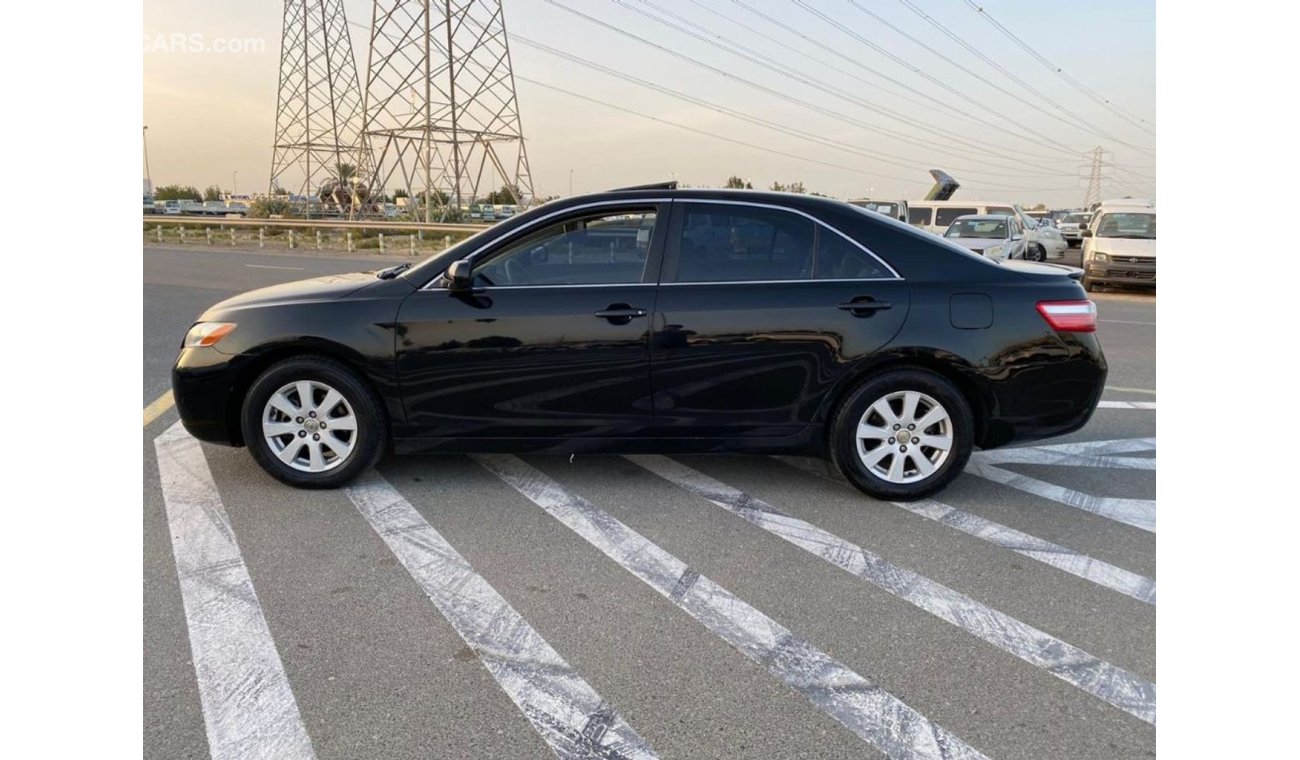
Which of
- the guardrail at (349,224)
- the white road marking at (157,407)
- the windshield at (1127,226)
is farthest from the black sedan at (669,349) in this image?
the guardrail at (349,224)

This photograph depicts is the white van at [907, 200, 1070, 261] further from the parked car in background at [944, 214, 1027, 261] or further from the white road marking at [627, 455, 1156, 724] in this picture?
the white road marking at [627, 455, 1156, 724]

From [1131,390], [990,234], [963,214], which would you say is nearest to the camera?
[1131,390]

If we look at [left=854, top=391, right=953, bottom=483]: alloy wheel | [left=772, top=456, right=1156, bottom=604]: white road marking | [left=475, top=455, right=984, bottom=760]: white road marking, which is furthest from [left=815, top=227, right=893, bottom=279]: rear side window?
[left=475, top=455, right=984, bottom=760]: white road marking

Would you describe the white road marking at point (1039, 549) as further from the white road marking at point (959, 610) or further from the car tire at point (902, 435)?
the white road marking at point (959, 610)

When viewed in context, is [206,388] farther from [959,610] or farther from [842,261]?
[959,610]

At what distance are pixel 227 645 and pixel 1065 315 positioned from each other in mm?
4089

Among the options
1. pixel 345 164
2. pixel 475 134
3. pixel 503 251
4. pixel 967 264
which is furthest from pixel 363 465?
pixel 345 164

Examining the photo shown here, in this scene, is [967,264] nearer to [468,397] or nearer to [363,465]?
[468,397]

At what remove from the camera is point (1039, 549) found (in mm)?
3959

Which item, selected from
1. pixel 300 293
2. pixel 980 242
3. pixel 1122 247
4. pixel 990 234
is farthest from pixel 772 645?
pixel 990 234

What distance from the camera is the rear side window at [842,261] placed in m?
4.43

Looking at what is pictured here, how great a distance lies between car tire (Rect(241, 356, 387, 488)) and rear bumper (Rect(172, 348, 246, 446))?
A: 11 cm

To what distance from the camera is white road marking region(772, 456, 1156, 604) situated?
11.8ft

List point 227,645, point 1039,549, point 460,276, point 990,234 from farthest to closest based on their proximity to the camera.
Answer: point 990,234 → point 460,276 → point 1039,549 → point 227,645
